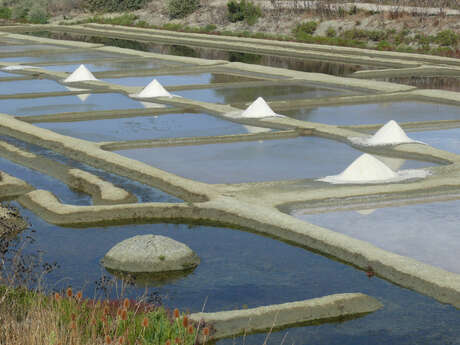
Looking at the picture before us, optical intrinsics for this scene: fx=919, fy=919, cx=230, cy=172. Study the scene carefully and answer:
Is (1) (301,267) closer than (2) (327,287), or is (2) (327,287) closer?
(2) (327,287)

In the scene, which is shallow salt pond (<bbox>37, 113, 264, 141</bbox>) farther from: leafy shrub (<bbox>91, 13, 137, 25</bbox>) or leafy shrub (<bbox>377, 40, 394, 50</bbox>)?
leafy shrub (<bbox>91, 13, 137, 25</bbox>)

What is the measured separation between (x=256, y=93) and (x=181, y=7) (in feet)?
112

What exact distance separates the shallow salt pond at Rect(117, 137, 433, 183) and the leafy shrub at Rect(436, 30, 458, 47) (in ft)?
75.7

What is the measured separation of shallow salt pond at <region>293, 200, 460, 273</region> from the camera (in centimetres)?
1138

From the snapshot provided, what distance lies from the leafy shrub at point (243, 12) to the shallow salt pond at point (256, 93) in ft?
83.9

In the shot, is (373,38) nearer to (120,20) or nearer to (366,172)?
(120,20)

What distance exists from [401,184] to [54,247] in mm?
5942

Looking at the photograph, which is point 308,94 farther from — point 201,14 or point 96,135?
point 201,14

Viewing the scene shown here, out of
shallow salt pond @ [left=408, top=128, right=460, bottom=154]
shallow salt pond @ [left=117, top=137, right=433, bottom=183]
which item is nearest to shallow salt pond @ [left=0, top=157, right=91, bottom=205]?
shallow salt pond @ [left=117, top=137, right=433, bottom=183]

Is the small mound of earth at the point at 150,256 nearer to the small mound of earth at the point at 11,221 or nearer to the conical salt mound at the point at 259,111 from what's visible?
the small mound of earth at the point at 11,221

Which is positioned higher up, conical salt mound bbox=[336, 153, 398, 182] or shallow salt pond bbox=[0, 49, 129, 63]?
conical salt mound bbox=[336, 153, 398, 182]

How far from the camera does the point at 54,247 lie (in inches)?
468

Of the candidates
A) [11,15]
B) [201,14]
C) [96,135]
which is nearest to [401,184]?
[96,135]

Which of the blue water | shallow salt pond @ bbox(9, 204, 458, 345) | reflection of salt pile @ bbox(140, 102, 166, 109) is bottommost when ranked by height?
the blue water
